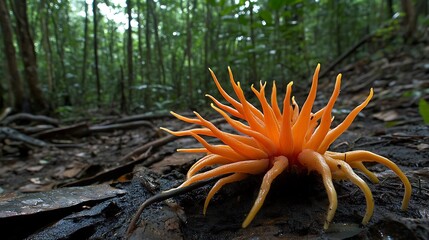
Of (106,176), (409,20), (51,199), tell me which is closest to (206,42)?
(409,20)

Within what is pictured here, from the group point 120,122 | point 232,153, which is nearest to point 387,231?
point 232,153

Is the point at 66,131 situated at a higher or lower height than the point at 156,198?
lower

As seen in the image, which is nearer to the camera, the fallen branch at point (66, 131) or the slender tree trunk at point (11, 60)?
the fallen branch at point (66, 131)

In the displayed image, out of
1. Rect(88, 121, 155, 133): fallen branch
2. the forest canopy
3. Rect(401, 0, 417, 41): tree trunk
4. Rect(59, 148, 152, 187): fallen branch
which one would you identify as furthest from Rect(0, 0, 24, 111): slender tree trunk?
Rect(401, 0, 417, 41): tree trunk

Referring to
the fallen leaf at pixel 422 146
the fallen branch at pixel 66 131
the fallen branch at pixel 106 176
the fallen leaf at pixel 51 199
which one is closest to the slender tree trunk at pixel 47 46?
the fallen branch at pixel 66 131

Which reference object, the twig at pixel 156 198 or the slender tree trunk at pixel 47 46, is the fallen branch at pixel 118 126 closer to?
the slender tree trunk at pixel 47 46

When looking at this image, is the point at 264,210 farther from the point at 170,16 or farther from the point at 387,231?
the point at 170,16

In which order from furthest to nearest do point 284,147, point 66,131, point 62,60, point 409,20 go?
point 62,60 < point 409,20 < point 66,131 < point 284,147

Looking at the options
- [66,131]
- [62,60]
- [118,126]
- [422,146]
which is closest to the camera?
[422,146]

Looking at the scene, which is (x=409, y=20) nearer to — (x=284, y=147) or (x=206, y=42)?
(x=206, y=42)
